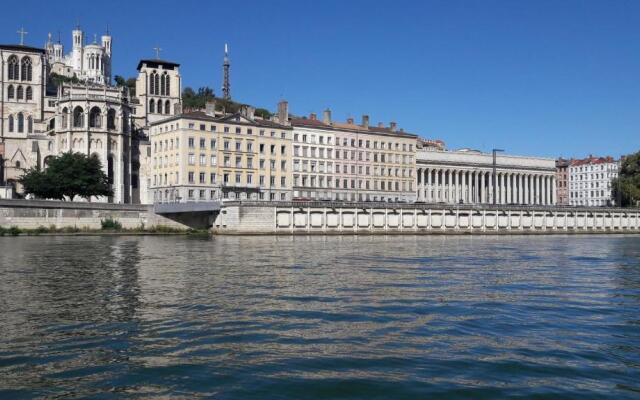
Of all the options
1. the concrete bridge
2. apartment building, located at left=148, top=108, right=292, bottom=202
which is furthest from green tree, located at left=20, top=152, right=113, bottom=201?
the concrete bridge

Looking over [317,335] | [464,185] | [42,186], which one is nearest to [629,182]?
[464,185]

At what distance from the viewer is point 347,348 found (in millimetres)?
14391

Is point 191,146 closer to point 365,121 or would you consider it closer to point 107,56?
point 365,121

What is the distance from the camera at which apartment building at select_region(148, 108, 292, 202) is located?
89500 mm

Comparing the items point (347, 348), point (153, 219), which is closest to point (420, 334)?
point (347, 348)

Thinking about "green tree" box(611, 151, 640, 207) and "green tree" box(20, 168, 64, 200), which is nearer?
"green tree" box(20, 168, 64, 200)

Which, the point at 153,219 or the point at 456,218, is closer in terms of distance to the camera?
the point at 153,219

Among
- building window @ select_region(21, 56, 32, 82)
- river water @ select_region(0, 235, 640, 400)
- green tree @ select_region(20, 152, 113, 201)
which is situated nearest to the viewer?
river water @ select_region(0, 235, 640, 400)

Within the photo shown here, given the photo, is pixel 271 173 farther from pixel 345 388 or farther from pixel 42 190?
pixel 345 388

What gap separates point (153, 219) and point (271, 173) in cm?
2186

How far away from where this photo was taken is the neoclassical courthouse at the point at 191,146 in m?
91.6

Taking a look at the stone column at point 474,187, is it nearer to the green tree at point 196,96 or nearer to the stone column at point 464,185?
the stone column at point 464,185

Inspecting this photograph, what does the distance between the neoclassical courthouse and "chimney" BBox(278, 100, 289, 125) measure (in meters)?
0.15

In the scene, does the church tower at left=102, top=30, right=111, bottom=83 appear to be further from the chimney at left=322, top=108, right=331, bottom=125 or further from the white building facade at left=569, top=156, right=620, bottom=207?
the white building facade at left=569, top=156, right=620, bottom=207
